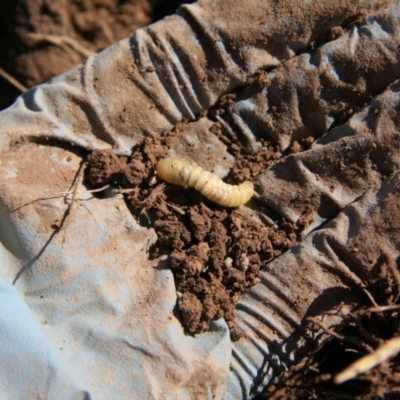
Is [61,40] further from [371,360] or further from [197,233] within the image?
[371,360]

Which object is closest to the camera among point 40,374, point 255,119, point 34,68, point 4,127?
point 40,374

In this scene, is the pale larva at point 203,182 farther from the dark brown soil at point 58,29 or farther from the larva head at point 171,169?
the dark brown soil at point 58,29

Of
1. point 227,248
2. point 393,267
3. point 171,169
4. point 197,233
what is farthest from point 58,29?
point 393,267

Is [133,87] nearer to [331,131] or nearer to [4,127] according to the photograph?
[4,127]

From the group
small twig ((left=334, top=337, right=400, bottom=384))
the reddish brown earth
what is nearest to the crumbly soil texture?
the reddish brown earth

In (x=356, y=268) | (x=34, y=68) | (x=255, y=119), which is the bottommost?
(x=356, y=268)

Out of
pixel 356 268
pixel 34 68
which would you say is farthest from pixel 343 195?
pixel 34 68
